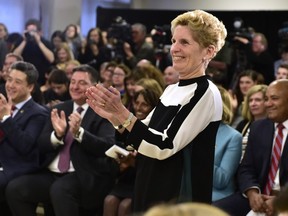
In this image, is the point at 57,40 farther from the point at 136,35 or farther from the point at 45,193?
the point at 45,193

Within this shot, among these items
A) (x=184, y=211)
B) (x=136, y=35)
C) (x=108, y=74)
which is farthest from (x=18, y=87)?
(x=136, y=35)

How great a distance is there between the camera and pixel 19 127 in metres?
4.53

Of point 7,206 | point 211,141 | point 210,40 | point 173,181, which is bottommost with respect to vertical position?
point 7,206

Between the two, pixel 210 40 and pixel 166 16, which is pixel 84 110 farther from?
pixel 166 16

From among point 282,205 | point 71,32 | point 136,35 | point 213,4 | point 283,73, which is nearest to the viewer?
point 282,205

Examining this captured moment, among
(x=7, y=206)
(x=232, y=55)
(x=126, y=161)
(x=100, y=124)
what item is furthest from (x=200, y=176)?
(x=232, y=55)

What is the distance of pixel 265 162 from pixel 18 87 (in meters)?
1.88

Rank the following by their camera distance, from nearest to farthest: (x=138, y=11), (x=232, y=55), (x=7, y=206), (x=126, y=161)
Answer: (x=126, y=161) → (x=7, y=206) → (x=232, y=55) → (x=138, y=11)

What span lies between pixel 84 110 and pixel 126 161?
750 mm

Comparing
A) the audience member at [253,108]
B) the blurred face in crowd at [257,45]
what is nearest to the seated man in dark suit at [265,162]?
the audience member at [253,108]

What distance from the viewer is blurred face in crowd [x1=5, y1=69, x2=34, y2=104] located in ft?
15.5

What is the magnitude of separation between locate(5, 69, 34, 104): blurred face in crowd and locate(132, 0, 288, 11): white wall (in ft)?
24.6

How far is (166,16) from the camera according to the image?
11.3 m

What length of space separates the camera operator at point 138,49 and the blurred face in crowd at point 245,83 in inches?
83.3
